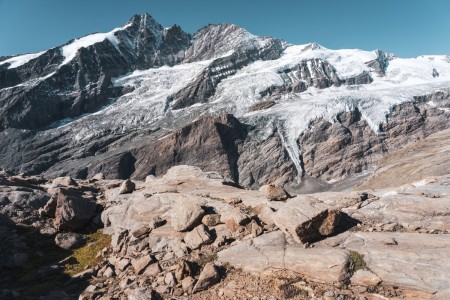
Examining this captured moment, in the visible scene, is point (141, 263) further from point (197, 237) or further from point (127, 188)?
point (127, 188)

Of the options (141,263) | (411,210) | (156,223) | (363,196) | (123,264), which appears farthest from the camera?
(363,196)

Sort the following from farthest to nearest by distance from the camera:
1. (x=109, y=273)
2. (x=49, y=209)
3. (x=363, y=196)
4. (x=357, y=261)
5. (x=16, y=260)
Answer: (x=49, y=209) < (x=363, y=196) < (x=16, y=260) < (x=109, y=273) < (x=357, y=261)

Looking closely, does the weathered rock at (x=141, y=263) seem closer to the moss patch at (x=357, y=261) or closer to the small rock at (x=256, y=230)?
the small rock at (x=256, y=230)

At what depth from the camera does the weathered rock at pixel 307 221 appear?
16.7 meters

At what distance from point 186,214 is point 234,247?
3.37m

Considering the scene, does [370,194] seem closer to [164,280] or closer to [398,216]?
[398,216]

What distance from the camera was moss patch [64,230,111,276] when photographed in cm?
1938

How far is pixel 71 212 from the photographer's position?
80.2 ft

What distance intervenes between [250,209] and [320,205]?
4.04m

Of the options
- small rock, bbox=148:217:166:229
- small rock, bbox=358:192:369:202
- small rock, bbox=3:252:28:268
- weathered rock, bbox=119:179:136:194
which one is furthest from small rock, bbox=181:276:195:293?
weathered rock, bbox=119:179:136:194

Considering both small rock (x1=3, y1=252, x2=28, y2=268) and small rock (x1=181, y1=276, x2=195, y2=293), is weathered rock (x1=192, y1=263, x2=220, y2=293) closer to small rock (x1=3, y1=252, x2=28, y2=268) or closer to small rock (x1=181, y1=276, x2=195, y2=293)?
small rock (x1=181, y1=276, x2=195, y2=293)

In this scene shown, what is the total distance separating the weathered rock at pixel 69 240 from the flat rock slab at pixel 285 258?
9870 millimetres

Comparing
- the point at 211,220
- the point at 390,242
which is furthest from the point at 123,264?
the point at 390,242

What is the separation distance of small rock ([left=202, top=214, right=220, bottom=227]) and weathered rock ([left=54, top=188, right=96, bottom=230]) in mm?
9429
